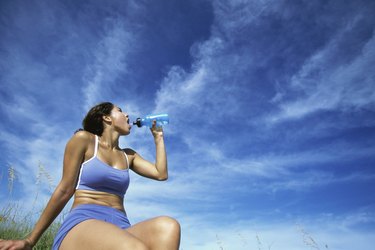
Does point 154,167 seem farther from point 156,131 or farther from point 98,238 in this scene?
point 98,238

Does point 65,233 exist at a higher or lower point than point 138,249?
higher

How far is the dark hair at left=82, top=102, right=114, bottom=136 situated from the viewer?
11.2 feet

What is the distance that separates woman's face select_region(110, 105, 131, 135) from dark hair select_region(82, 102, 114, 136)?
7cm

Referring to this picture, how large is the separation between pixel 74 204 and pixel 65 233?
0.35m

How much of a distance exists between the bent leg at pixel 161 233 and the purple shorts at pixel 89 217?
13.3 inches

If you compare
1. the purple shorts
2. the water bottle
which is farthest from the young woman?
the water bottle

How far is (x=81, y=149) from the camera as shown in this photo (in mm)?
2666

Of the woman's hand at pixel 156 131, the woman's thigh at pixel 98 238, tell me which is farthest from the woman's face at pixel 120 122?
the woman's thigh at pixel 98 238

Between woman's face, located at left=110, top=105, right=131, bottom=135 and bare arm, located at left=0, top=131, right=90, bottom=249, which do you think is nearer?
bare arm, located at left=0, top=131, right=90, bottom=249

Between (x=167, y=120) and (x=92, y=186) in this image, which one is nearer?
(x=92, y=186)

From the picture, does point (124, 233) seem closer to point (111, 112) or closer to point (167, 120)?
point (111, 112)

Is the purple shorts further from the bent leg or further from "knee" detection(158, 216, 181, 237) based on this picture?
"knee" detection(158, 216, 181, 237)

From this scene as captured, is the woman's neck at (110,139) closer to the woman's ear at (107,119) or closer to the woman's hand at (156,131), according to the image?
the woman's ear at (107,119)

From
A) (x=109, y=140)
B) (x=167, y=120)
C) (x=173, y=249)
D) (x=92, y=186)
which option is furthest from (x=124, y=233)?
(x=167, y=120)
